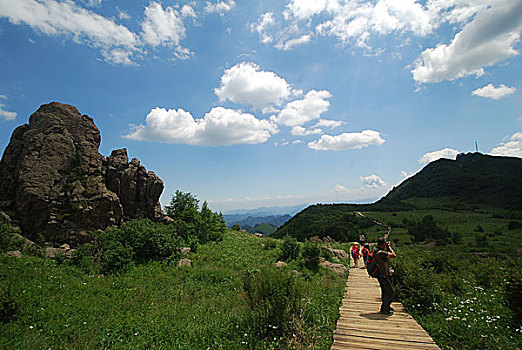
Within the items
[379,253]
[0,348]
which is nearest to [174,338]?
[0,348]

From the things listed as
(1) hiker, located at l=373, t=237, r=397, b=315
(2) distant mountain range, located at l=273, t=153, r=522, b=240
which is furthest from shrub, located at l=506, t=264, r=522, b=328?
(2) distant mountain range, located at l=273, t=153, r=522, b=240

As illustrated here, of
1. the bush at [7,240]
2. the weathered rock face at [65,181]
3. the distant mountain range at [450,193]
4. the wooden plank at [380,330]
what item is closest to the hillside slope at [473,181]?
the distant mountain range at [450,193]

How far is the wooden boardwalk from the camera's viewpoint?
5203 mm

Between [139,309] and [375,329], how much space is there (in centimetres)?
747

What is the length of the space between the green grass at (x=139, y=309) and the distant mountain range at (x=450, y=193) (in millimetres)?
63690

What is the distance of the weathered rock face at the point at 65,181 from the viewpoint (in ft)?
57.1

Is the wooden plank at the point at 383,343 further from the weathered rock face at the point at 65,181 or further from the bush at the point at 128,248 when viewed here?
the weathered rock face at the point at 65,181

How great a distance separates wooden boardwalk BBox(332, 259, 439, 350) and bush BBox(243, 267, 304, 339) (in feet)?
3.71

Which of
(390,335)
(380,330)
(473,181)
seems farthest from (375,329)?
(473,181)

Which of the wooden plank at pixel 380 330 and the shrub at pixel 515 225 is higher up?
the wooden plank at pixel 380 330

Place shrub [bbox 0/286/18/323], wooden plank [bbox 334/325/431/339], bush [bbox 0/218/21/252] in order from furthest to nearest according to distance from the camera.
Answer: bush [bbox 0/218/21/252]
shrub [bbox 0/286/18/323]
wooden plank [bbox 334/325/431/339]

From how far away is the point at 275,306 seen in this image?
20.6 ft

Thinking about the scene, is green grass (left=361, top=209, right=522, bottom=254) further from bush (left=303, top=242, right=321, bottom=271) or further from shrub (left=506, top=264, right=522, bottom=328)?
shrub (left=506, top=264, right=522, bottom=328)

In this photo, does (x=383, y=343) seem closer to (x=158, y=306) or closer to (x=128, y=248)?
(x=158, y=306)
